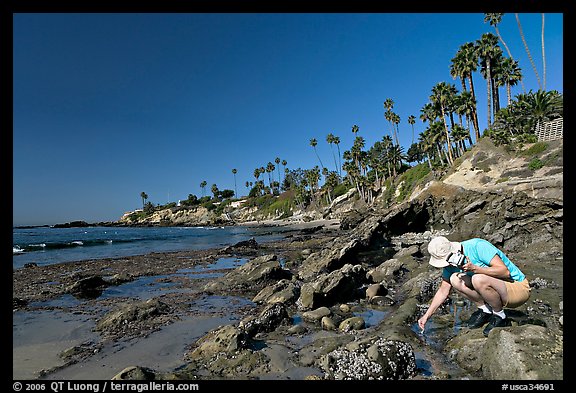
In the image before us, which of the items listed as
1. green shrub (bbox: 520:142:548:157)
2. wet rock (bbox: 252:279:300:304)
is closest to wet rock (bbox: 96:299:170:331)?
wet rock (bbox: 252:279:300:304)

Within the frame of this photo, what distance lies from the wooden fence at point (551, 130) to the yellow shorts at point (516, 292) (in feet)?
113

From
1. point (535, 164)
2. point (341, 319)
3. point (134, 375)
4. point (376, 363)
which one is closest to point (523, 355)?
point (376, 363)

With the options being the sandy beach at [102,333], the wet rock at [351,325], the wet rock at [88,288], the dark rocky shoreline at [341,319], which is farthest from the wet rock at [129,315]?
→ the wet rock at [351,325]

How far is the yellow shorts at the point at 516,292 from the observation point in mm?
5191

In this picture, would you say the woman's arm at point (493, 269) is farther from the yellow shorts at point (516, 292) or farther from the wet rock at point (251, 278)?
the wet rock at point (251, 278)

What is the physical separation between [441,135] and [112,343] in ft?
198

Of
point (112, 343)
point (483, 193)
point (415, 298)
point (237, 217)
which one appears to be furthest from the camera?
point (237, 217)

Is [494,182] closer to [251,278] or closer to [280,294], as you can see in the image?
[251,278]

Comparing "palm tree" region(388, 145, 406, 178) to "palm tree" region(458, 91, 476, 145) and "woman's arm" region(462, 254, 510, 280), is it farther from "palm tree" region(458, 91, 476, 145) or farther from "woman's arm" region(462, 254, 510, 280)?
"woman's arm" region(462, 254, 510, 280)

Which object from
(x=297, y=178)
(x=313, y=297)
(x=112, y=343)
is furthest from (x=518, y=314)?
(x=297, y=178)

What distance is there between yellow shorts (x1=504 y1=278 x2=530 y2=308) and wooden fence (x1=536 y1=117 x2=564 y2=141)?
113 ft

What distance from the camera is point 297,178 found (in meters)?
151
